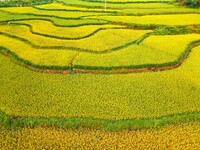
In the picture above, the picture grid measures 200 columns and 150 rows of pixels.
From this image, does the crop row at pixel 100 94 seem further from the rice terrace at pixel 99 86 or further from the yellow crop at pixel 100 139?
the yellow crop at pixel 100 139

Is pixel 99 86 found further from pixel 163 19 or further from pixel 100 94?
pixel 163 19

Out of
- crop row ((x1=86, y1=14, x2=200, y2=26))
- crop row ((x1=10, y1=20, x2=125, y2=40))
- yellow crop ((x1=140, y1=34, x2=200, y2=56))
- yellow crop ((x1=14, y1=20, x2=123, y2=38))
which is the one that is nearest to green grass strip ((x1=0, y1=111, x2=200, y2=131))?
yellow crop ((x1=140, y1=34, x2=200, y2=56))

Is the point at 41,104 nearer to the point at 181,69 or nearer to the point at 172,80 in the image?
the point at 172,80

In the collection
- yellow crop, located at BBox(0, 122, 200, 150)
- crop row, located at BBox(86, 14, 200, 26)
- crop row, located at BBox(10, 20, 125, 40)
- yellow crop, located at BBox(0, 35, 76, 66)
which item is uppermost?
crop row, located at BBox(86, 14, 200, 26)

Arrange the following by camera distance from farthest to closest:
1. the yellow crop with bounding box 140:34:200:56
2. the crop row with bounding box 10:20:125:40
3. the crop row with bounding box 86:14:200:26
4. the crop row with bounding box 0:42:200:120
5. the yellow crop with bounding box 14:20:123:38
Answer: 1. the crop row with bounding box 86:14:200:26
2. the yellow crop with bounding box 14:20:123:38
3. the crop row with bounding box 10:20:125:40
4. the yellow crop with bounding box 140:34:200:56
5. the crop row with bounding box 0:42:200:120

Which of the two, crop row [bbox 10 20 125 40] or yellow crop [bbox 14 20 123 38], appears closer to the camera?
crop row [bbox 10 20 125 40]

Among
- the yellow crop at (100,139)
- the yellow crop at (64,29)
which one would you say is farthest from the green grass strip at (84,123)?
the yellow crop at (64,29)

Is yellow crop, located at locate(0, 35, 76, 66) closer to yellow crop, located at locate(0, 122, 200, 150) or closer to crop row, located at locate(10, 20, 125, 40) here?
crop row, located at locate(10, 20, 125, 40)

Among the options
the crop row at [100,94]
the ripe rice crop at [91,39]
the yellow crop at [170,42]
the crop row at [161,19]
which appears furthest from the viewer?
the crop row at [161,19]

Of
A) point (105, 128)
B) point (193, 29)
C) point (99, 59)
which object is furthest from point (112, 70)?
point (193, 29)
